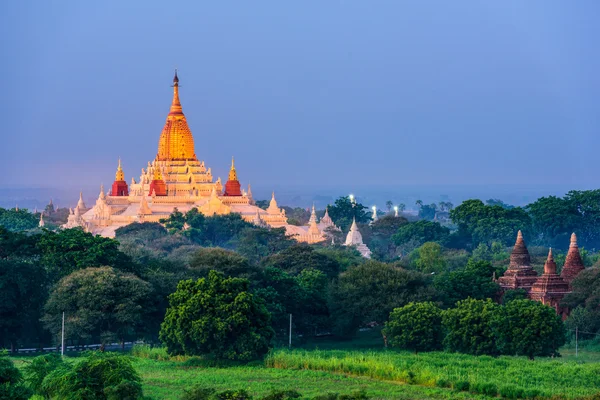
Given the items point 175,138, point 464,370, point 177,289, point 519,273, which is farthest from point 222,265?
point 175,138

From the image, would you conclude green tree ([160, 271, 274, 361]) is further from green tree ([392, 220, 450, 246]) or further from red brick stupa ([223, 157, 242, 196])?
red brick stupa ([223, 157, 242, 196])

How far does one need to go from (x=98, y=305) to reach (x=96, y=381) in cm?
1516

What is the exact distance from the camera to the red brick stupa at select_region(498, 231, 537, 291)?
70000 mm

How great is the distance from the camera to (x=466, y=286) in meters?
67.6

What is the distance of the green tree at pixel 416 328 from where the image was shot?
58531 mm

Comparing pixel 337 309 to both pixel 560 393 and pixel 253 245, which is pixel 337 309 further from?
pixel 253 245

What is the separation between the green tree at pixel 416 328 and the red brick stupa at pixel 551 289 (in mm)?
10234

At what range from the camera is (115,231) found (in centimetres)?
11025

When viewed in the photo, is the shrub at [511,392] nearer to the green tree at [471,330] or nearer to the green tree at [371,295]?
the green tree at [471,330]

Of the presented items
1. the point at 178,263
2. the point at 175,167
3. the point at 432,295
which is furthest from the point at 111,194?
the point at 432,295

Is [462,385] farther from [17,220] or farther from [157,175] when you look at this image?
[157,175]

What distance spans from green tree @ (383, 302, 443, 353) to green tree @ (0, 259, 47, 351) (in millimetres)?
13935

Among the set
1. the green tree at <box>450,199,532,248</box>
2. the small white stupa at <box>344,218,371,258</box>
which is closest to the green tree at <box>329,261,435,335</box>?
the green tree at <box>450,199,532,248</box>

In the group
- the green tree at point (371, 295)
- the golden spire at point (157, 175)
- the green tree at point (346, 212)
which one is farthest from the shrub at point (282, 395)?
the green tree at point (346, 212)
